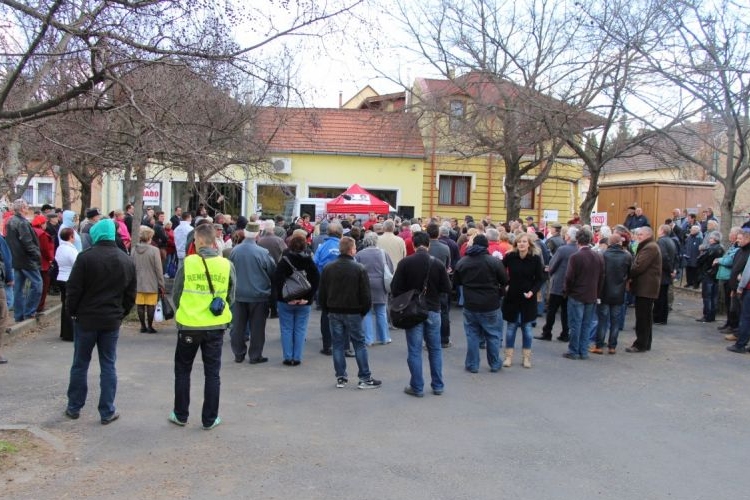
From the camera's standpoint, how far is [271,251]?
1079 cm

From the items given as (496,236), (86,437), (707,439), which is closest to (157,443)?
(86,437)

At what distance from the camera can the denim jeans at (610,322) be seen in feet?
33.3

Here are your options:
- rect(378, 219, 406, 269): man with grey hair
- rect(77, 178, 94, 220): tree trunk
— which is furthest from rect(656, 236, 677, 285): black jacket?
rect(77, 178, 94, 220): tree trunk

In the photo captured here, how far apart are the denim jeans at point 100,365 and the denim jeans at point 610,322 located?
7154 millimetres

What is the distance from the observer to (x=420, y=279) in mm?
7645

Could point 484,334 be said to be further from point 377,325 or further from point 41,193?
point 41,193

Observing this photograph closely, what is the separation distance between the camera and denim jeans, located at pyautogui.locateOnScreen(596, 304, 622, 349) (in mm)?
10141

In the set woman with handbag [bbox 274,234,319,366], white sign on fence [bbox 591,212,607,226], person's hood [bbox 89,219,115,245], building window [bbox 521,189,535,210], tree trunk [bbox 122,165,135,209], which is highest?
building window [bbox 521,189,535,210]

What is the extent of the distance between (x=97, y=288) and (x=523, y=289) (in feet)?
17.9

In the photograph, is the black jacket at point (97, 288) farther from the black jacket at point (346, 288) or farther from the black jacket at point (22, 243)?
the black jacket at point (22, 243)

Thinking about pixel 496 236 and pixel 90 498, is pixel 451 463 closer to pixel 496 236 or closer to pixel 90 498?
pixel 90 498

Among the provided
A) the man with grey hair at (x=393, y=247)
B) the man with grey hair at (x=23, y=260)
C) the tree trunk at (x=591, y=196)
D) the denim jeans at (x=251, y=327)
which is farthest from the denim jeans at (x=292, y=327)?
the tree trunk at (x=591, y=196)

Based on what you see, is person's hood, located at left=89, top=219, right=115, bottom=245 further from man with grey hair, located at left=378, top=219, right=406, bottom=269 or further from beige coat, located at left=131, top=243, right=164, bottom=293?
man with grey hair, located at left=378, top=219, right=406, bottom=269

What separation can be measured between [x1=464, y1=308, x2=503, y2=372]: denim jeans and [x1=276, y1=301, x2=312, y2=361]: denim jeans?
218cm
